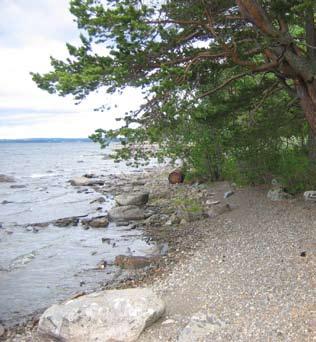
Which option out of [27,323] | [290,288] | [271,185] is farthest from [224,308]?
[271,185]

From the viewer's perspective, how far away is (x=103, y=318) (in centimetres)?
606

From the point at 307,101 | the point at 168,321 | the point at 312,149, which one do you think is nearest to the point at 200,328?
the point at 168,321

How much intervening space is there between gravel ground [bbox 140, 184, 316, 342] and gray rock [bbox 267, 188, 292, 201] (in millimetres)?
1999

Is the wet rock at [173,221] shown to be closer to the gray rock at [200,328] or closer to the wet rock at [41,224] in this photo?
the wet rock at [41,224]

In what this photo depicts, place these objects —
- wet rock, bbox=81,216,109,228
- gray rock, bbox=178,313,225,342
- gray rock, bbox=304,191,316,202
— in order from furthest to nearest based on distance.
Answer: wet rock, bbox=81,216,109,228 < gray rock, bbox=304,191,316,202 < gray rock, bbox=178,313,225,342

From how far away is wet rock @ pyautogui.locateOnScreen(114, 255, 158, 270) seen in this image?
413 inches

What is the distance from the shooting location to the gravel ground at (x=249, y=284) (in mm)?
5863

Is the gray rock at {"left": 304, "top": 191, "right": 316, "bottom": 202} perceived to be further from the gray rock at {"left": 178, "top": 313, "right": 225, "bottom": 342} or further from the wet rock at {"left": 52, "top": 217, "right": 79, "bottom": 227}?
the wet rock at {"left": 52, "top": 217, "right": 79, "bottom": 227}

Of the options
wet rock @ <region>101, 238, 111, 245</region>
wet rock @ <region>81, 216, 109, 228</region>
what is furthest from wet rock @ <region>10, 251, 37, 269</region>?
wet rock @ <region>81, 216, 109, 228</region>

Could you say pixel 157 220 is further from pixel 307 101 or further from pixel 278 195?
pixel 307 101

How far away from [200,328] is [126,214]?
1133 cm

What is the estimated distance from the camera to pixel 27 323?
25.4 ft

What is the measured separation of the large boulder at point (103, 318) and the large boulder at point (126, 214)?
1035 cm

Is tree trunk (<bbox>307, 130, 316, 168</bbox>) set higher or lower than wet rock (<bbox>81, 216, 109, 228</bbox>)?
higher
